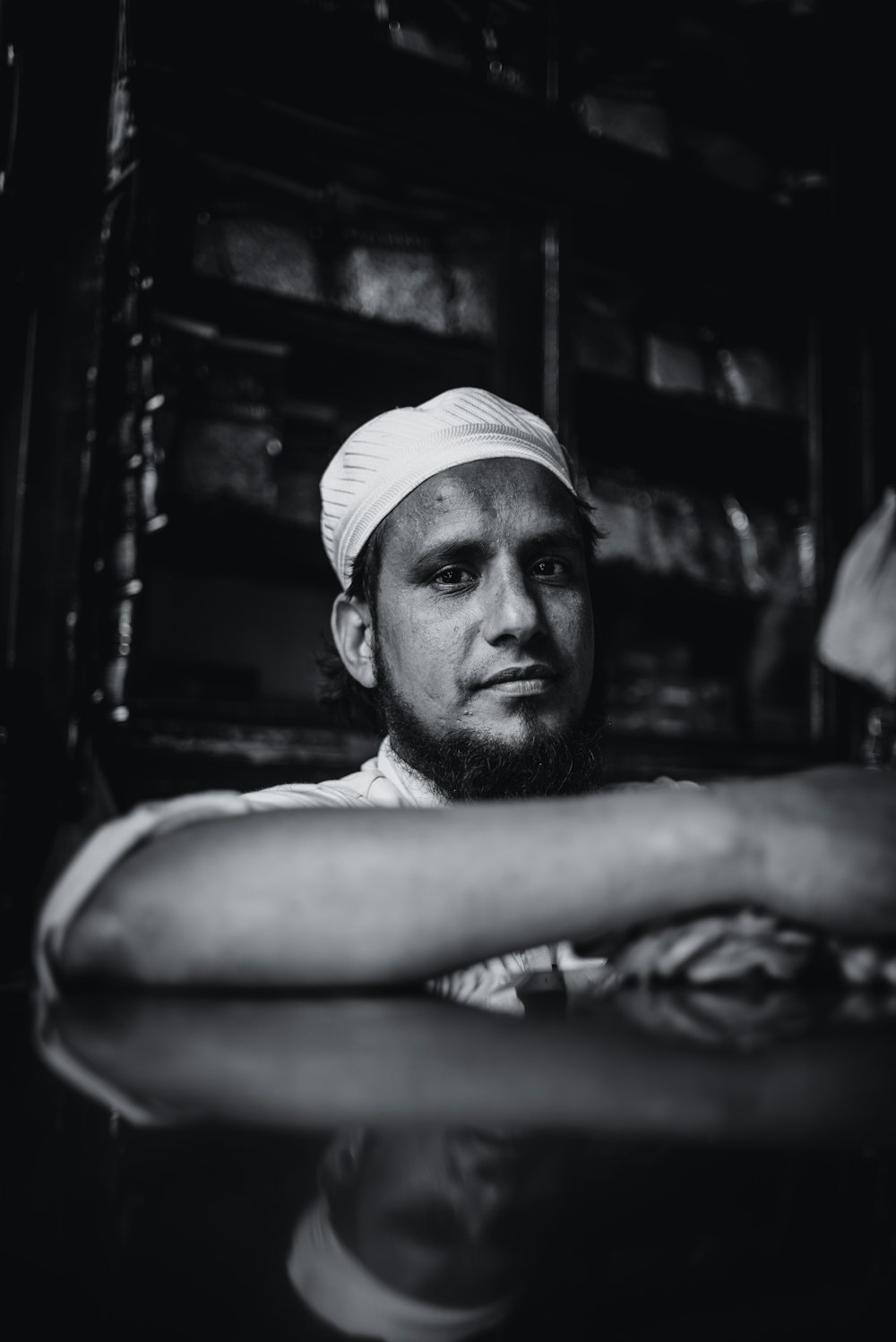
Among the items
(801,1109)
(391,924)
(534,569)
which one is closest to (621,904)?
(391,924)

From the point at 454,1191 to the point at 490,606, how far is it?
0.92 metres

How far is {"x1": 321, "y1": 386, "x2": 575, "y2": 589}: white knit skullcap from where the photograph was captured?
3.83ft

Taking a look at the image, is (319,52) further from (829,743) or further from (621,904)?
(621,904)

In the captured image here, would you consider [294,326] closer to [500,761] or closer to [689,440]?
[689,440]

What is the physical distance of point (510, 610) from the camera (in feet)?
3.50

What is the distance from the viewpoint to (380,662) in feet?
4.07

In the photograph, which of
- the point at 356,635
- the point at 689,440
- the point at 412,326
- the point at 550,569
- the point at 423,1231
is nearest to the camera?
the point at 423,1231

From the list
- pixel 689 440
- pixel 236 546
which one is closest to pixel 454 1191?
pixel 236 546

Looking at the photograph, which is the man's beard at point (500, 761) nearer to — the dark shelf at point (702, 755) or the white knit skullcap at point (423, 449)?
the white knit skullcap at point (423, 449)

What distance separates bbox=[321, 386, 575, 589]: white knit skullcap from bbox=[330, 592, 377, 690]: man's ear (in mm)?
69

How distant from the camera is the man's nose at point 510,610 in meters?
1.06

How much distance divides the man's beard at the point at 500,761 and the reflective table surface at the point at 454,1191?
2.59 ft

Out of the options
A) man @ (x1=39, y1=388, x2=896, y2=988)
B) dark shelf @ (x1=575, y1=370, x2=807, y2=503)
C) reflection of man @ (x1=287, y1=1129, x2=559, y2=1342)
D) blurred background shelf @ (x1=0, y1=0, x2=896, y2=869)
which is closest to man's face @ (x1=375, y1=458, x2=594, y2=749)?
man @ (x1=39, y1=388, x2=896, y2=988)

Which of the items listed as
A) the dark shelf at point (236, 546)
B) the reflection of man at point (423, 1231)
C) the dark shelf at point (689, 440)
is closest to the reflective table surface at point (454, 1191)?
the reflection of man at point (423, 1231)
